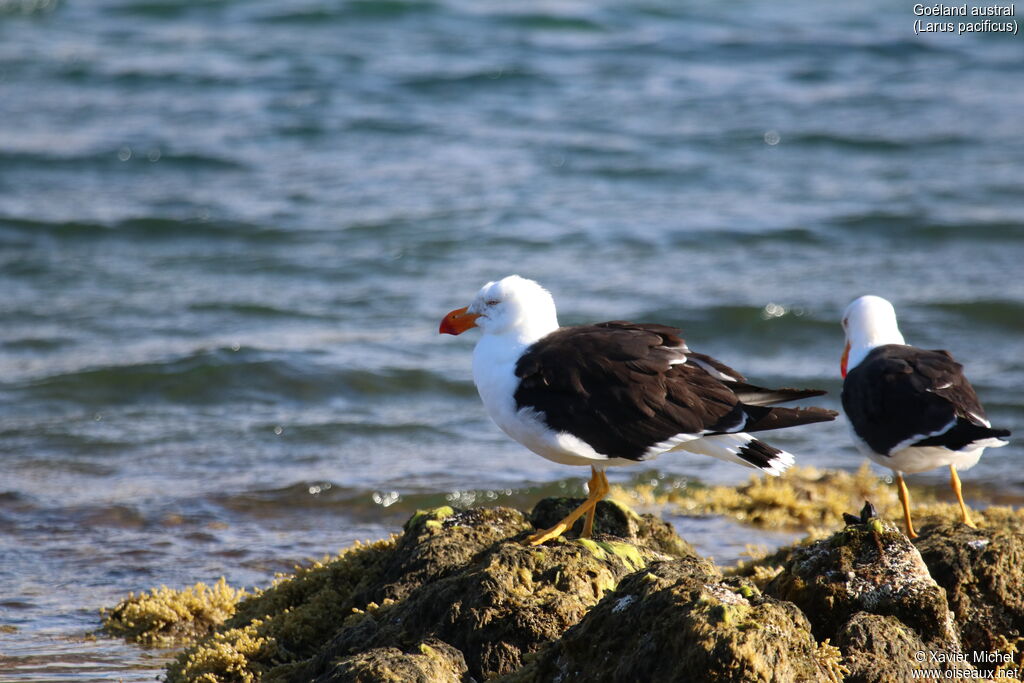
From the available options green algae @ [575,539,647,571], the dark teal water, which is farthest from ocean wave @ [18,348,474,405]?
green algae @ [575,539,647,571]

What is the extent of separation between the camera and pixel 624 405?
4.88 m

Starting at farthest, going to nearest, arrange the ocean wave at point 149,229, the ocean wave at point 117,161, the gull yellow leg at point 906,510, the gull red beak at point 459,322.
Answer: the ocean wave at point 117,161 → the ocean wave at point 149,229 → the gull red beak at point 459,322 → the gull yellow leg at point 906,510

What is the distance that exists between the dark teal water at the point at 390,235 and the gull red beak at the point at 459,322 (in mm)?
1793

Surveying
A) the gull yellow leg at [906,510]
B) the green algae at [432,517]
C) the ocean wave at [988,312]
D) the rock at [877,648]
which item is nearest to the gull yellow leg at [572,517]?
the green algae at [432,517]

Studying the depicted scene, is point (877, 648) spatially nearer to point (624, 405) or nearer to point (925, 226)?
point (624, 405)

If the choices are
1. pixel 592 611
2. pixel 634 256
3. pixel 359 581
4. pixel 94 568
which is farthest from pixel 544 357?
pixel 634 256

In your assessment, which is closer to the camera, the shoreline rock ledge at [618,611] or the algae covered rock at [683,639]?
the algae covered rock at [683,639]

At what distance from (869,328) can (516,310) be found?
97.0 inches

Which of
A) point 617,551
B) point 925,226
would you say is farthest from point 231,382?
point 925,226

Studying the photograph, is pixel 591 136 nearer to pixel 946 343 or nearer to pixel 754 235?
pixel 754 235

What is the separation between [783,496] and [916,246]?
720cm

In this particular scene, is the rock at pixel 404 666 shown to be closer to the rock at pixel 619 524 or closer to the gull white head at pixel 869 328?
the rock at pixel 619 524

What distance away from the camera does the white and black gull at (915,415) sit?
217 inches

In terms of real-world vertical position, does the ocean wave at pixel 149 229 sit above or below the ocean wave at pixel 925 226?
above
